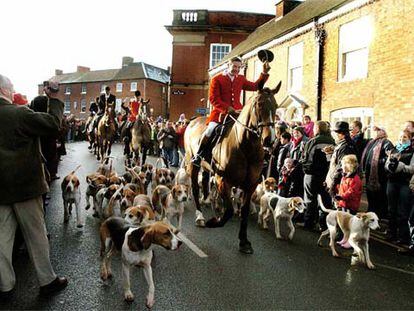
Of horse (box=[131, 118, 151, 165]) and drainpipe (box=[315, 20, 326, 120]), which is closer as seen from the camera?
horse (box=[131, 118, 151, 165])

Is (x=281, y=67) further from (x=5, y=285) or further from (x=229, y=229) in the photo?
(x=5, y=285)

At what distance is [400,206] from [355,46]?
9.49 meters

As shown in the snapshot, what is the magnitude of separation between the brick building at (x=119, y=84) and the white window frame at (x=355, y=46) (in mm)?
46174

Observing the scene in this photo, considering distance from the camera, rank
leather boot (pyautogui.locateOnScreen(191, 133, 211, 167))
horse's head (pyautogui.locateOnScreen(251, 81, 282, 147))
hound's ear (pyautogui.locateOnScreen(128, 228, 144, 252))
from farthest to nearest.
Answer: leather boot (pyautogui.locateOnScreen(191, 133, 211, 167))
horse's head (pyautogui.locateOnScreen(251, 81, 282, 147))
hound's ear (pyautogui.locateOnScreen(128, 228, 144, 252))

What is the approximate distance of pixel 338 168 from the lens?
7.06 metres

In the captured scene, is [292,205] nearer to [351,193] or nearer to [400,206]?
[351,193]

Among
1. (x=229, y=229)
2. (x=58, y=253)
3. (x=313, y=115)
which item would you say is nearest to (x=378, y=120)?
(x=313, y=115)

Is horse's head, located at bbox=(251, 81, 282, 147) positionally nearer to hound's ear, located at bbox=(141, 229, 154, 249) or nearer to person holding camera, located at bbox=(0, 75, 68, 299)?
hound's ear, located at bbox=(141, 229, 154, 249)

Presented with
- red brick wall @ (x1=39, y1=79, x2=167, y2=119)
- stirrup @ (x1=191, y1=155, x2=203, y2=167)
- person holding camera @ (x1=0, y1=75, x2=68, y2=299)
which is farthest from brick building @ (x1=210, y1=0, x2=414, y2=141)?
red brick wall @ (x1=39, y1=79, x2=167, y2=119)

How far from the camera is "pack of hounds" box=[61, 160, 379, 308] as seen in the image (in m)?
4.10

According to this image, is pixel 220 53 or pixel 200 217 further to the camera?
pixel 220 53

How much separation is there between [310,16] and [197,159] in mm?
12929

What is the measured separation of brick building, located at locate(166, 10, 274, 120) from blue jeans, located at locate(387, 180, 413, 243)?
95.4ft

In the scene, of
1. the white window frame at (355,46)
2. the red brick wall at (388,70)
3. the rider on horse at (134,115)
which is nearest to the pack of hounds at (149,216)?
the red brick wall at (388,70)
